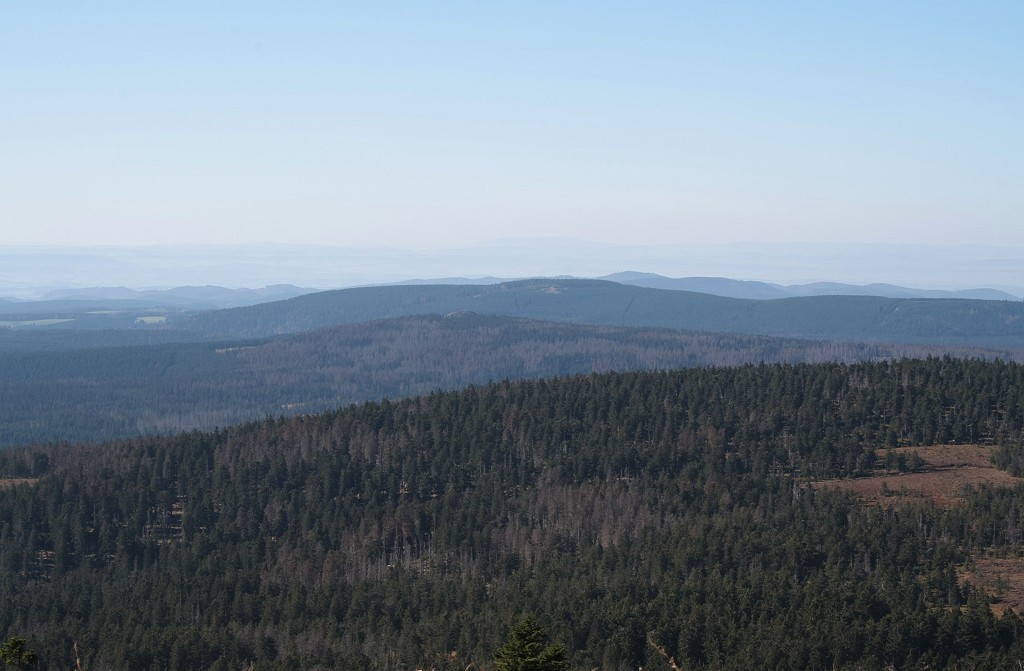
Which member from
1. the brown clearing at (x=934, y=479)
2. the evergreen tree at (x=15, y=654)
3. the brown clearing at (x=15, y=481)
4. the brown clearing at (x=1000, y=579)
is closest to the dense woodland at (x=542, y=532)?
the brown clearing at (x=1000, y=579)

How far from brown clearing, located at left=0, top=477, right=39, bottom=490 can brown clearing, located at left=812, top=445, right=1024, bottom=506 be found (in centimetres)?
9426

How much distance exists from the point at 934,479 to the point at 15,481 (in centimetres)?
10924

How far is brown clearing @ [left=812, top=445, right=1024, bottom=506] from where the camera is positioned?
113m

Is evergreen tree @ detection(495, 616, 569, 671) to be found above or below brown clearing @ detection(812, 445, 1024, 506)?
above

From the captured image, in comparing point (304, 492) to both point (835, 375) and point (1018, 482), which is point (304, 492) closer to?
point (835, 375)

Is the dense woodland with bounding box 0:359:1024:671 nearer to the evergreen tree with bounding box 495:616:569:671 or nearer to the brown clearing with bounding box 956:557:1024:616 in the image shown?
the brown clearing with bounding box 956:557:1024:616

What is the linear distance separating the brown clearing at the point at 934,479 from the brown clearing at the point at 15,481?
9426cm

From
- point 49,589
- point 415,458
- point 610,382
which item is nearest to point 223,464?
point 415,458

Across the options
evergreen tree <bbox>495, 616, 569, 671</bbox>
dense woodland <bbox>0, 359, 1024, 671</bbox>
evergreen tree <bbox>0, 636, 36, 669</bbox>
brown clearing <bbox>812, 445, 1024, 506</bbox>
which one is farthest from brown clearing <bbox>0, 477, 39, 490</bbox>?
evergreen tree <bbox>495, 616, 569, 671</bbox>

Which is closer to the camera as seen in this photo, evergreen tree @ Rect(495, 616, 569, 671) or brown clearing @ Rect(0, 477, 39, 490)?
evergreen tree @ Rect(495, 616, 569, 671)

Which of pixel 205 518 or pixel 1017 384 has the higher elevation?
Answer: pixel 1017 384

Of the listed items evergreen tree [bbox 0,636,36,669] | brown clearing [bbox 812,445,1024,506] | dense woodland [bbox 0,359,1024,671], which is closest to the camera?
evergreen tree [bbox 0,636,36,669]

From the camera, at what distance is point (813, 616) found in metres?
77.2

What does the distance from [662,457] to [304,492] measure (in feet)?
136
